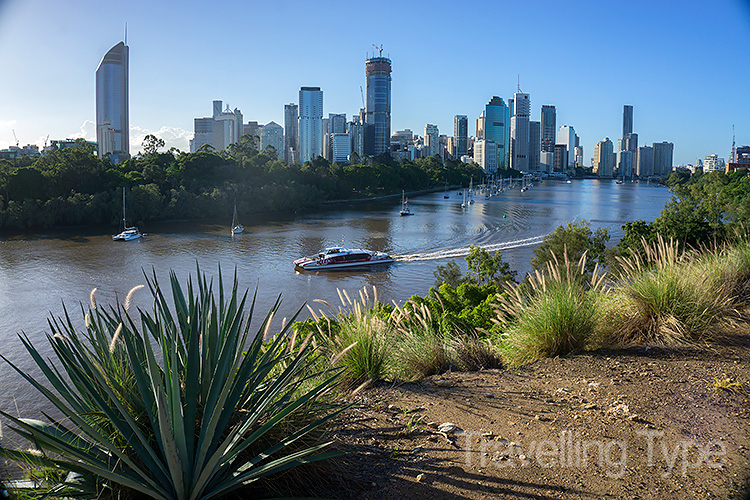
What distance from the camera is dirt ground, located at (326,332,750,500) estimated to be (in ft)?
9.16

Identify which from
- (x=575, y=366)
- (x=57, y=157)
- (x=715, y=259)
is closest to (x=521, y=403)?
(x=575, y=366)

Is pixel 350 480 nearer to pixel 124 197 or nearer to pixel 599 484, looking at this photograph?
pixel 599 484

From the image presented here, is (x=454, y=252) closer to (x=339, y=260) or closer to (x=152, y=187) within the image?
(x=339, y=260)

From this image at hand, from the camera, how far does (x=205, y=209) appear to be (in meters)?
52.3

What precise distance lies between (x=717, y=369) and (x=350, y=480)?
2.94 metres

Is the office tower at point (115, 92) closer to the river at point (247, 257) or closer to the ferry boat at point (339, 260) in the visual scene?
the river at point (247, 257)

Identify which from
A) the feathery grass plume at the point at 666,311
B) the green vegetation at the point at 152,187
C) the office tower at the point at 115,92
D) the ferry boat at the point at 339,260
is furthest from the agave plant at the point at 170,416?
the office tower at the point at 115,92

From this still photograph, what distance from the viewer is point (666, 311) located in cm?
524

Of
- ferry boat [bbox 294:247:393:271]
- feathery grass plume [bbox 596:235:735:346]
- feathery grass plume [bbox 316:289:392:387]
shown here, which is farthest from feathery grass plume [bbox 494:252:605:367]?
ferry boat [bbox 294:247:393:271]

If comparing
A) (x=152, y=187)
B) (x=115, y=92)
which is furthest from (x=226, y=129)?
(x=152, y=187)

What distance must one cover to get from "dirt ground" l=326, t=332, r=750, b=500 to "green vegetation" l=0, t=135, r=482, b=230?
45147mm

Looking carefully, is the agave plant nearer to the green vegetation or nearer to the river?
the river

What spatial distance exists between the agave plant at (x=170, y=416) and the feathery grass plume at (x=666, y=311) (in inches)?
132

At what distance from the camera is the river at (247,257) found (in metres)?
20.6
